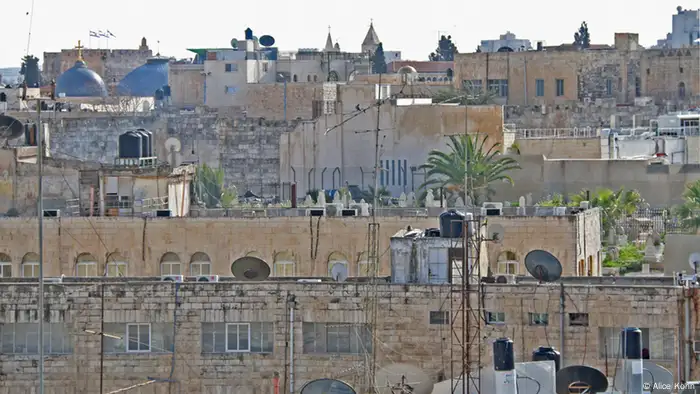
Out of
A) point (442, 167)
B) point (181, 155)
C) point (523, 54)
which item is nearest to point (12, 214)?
point (442, 167)

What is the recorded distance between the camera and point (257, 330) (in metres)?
29.7

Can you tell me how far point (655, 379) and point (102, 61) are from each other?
304ft

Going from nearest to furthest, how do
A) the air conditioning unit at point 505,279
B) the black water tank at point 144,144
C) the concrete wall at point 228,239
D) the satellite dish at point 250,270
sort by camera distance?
the air conditioning unit at point 505,279 → the satellite dish at point 250,270 → the concrete wall at point 228,239 → the black water tank at point 144,144

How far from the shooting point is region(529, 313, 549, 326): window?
2908 cm

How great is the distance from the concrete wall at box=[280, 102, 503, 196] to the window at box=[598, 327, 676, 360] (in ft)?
92.4

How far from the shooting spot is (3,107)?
248 ft

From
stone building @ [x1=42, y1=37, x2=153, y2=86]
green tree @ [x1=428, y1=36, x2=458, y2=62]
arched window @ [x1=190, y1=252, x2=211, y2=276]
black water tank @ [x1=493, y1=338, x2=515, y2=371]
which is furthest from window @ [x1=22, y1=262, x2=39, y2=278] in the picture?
stone building @ [x1=42, y1=37, x2=153, y2=86]

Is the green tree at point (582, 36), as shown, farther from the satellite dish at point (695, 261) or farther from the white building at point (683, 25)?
the satellite dish at point (695, 261)

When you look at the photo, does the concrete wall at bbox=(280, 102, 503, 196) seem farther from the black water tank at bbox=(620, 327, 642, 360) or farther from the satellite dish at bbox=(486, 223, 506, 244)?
the black water tank at bbox=(620, 327, 642, 360)

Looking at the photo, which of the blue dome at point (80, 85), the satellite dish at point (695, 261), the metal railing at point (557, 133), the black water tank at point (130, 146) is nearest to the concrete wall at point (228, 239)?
the black water tank at point (130, 146)

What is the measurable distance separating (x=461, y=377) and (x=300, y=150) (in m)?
33.6

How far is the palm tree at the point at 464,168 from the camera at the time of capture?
172 ft

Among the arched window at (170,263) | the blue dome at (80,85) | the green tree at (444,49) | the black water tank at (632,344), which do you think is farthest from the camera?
the green tree at (444,49)

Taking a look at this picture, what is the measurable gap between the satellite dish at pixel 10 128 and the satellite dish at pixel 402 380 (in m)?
19.3
